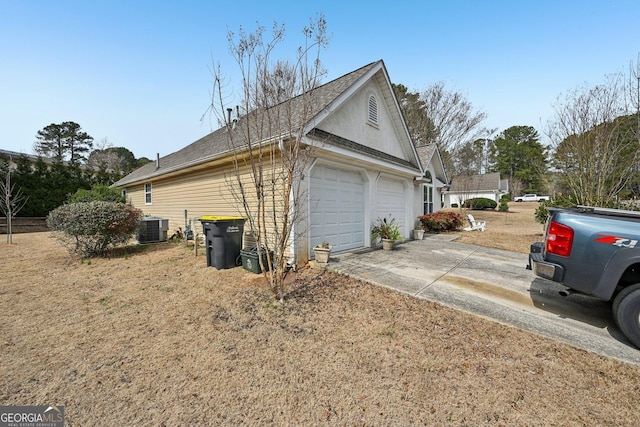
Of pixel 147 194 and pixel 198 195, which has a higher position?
pixel 147 194

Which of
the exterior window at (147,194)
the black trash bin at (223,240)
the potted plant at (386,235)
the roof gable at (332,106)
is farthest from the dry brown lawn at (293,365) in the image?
the exterior window at (147,194)

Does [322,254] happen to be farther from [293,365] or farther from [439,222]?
[439,222]

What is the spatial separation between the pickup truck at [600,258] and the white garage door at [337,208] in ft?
14.8

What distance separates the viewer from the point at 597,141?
31.7 ft

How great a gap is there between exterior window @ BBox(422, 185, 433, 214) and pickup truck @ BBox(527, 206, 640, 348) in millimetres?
11641

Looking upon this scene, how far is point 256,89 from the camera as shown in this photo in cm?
431

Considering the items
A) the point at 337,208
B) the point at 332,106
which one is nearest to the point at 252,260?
the point at 337,208

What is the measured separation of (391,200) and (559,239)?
660cm

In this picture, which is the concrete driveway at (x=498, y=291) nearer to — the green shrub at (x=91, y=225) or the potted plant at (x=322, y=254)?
the potted plant at (x=322, y=254)

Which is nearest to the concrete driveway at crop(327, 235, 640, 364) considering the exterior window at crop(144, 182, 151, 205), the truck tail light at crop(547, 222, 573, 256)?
the truck tail light at crop(547, 222, 573, 256)

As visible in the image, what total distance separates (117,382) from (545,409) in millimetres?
3903

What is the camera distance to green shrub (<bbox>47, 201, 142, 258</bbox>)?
7.21m

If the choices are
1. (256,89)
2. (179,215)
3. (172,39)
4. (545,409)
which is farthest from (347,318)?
(179,215)

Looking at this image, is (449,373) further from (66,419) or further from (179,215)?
(179,215)
